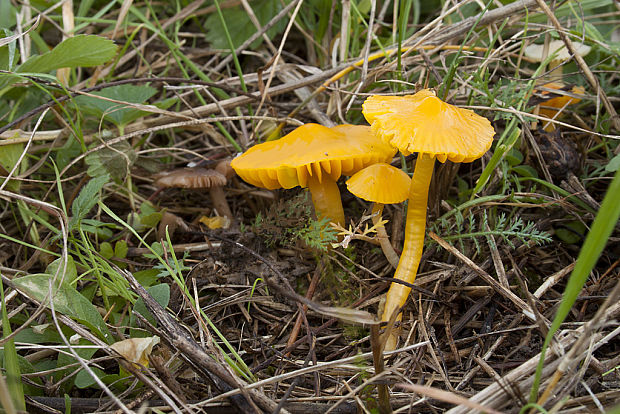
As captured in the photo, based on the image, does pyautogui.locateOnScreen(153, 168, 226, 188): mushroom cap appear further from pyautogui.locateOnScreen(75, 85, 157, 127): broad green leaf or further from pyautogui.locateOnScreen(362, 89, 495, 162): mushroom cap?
pyautogui.locateOnScreen(362, 89, 495, 162): mushroom cap

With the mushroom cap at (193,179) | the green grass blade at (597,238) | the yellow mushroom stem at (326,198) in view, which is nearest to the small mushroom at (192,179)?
the mushroom cap at (193,179)

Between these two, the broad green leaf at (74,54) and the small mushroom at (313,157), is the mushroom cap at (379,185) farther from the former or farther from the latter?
the broad green leaf at (74,54)

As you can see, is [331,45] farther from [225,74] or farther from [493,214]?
[493,214]

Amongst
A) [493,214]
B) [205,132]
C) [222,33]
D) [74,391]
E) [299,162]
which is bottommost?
[74,391]

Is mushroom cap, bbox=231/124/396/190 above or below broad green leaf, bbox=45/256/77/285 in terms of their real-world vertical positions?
above

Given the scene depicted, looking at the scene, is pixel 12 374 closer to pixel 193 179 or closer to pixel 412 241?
pixel 193 179

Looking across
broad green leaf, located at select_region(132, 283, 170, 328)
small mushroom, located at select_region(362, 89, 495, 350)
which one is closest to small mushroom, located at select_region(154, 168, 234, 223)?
broad green leaf, located at select_region(132, 283, 170, 328)

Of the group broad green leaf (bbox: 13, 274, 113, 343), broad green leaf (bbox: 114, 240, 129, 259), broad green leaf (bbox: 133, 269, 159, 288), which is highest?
broad green leaf (bbox: 13, 274, 113, 343)

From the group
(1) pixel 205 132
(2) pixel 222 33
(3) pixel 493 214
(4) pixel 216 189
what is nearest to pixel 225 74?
(2) pixel 222 33
